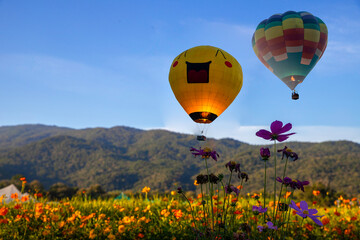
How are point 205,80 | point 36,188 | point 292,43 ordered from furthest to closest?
1. point 292,43
2. point 205,80
3. point 36,188

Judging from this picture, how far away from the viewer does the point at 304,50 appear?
13.0 meters

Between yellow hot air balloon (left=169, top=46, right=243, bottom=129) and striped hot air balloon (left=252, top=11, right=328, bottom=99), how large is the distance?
436 centimetres

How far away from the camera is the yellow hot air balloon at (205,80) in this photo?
932 cm

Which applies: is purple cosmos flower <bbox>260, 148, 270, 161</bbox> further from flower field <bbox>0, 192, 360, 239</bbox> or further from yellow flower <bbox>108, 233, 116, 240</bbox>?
yellow flower <bbox>108, 233, 116, 240</bbox>

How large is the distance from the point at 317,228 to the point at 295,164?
88714mm

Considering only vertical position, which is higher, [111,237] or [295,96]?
[295,96]

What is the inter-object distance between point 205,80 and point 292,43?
231 inches

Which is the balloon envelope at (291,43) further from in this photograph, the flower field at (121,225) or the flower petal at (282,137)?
the flower petal at (282,137)

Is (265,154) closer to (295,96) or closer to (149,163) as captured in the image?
(295,96)

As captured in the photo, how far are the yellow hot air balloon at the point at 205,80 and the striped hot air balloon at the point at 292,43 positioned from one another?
4364 mm

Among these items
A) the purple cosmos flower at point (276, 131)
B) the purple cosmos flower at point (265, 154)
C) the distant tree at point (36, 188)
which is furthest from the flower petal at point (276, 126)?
the distant tree at point (36, 188)

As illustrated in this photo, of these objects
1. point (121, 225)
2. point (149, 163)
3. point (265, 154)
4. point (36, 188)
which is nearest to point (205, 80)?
point (121, 225)

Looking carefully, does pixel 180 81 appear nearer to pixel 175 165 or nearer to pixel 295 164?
pixel 295 164

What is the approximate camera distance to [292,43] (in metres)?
12.9
